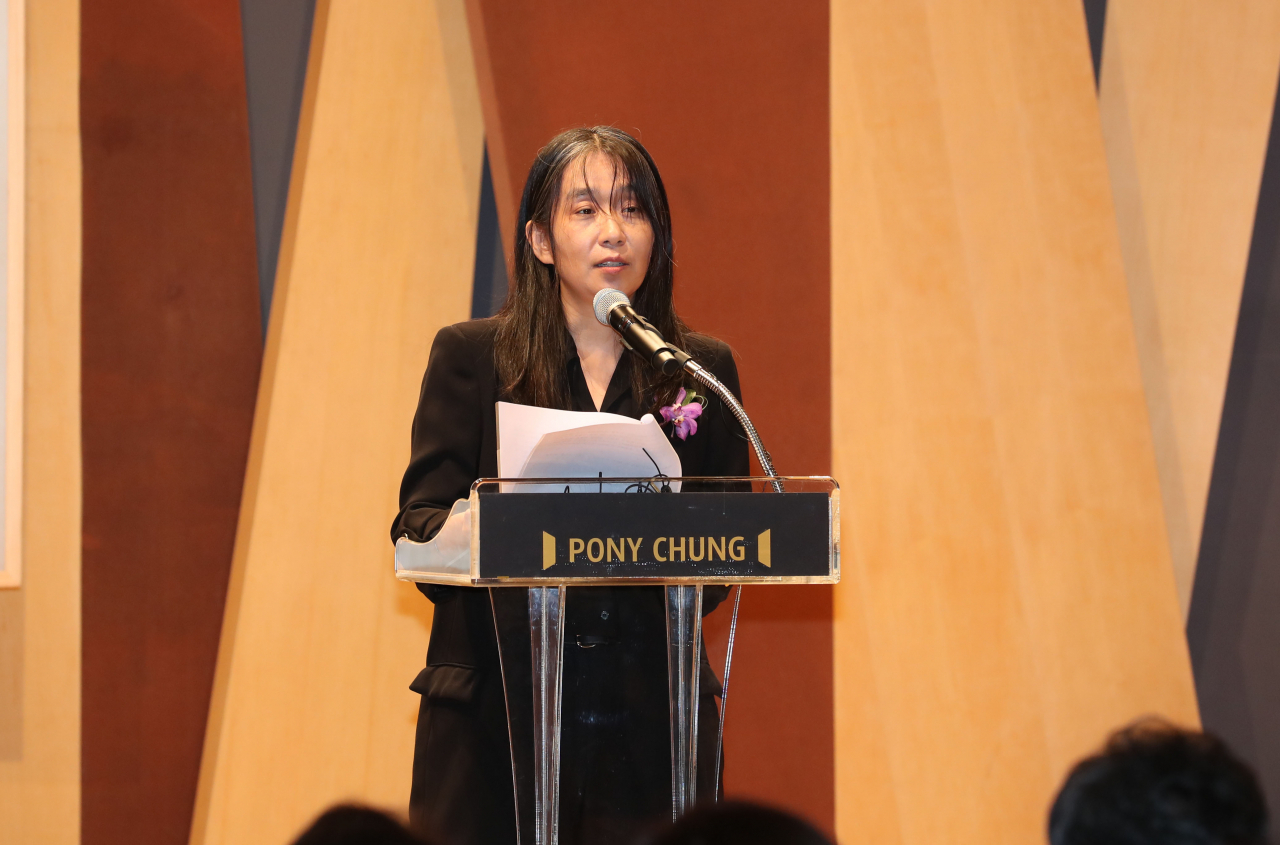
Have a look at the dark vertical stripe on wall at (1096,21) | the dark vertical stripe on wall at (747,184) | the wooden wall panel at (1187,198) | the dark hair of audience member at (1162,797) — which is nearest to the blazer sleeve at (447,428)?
the dark hair of audience member at (1162,797)

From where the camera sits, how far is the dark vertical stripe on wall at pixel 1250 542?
9.97 feet

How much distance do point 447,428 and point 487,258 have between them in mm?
1466

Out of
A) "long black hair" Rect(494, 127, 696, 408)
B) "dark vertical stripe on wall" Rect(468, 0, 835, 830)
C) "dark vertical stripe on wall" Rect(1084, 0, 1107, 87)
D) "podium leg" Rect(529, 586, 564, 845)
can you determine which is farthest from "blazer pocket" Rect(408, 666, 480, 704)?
"dark vertical stripe on wall" Rect(1084, 0, 1107, 87)

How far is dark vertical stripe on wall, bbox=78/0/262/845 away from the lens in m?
A: 2.94

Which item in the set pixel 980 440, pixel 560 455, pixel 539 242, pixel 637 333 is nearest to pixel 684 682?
pixel 560 455

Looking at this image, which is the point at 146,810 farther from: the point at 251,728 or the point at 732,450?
the point at 732,450

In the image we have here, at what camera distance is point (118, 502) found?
2963mm

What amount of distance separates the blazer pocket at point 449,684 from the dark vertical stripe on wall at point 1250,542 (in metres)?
2.20

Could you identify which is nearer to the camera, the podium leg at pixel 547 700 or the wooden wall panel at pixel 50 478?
the podium leg at pixel 547 700

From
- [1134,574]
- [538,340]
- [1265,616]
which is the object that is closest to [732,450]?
[538,340]

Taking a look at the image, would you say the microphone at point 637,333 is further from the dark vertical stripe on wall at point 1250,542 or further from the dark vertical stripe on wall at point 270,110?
the dark vertical stripe on wall at point 1250,542

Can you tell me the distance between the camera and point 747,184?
9.64 ft

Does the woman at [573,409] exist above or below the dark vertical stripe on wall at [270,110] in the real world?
below

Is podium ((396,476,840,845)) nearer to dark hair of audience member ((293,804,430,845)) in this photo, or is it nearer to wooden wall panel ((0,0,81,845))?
dark hair of audience member ((293,804,430,845))
